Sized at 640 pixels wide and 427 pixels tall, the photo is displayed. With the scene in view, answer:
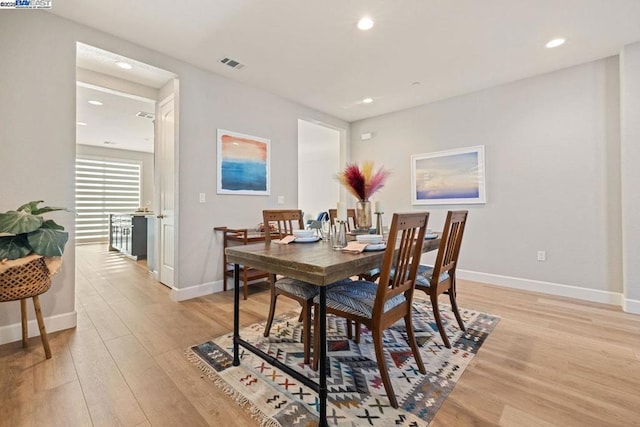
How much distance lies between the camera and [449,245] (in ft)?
7.05

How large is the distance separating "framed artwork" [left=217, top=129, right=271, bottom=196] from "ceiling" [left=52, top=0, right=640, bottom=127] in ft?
2.45

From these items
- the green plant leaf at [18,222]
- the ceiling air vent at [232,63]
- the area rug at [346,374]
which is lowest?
the area rug at [346,374]

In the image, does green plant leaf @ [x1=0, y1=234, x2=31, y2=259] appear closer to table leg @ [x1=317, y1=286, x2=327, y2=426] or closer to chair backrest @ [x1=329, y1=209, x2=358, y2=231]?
table leg @ [x1=317, y1=286, x2=327, y2=426]

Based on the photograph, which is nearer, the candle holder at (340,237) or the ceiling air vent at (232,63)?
the candle holder at (340,237)

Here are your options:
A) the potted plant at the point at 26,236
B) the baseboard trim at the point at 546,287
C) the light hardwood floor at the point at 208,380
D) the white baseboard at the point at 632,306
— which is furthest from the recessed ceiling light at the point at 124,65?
the white baseboard at the point at 632,306

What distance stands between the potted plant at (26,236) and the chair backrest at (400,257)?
213 cm

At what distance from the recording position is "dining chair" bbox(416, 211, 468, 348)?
78.6 inches

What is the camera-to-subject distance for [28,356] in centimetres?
191

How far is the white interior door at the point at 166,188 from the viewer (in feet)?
11.1

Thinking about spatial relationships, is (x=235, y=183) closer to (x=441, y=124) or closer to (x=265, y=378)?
(x=265, y=378)

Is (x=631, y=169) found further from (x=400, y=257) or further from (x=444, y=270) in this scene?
(x=400, y=257)

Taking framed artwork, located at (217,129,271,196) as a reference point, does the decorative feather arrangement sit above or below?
below

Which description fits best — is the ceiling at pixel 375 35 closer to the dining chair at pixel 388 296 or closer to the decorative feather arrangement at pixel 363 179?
the decorative feather arrangement at pixel 363 179

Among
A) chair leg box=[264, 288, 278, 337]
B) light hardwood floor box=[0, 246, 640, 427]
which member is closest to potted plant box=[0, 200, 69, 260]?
light hardwood floor box=[0, 246, 640, 427]
